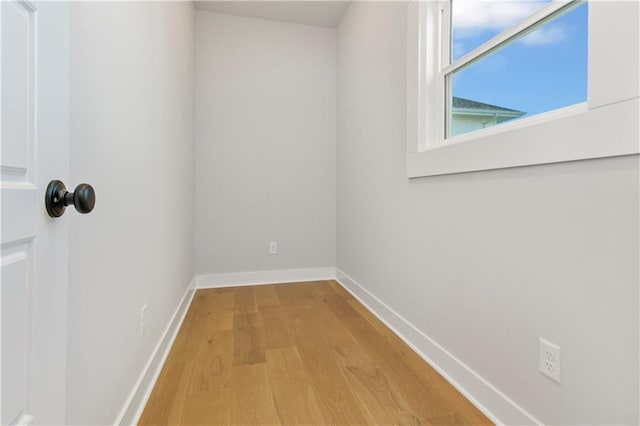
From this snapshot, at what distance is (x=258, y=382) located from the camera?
148 cm

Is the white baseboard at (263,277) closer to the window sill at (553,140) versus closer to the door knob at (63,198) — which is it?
the window sill at (553,140)

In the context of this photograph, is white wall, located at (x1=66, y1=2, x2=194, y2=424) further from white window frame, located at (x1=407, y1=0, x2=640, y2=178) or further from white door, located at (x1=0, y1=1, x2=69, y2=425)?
white window frame, located at (x1=407, y1=0, x2=640, y2=178)

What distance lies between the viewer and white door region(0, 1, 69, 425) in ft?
1.54

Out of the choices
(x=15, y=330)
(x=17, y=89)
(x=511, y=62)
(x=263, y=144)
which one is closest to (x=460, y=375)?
(x=511, y=62)

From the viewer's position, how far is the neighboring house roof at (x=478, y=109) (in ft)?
4.32

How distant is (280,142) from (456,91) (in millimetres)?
1865

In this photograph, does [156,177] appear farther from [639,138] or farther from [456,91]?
[639,138]

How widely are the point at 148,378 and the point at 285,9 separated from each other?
10.2 feet

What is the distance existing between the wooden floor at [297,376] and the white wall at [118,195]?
246mm

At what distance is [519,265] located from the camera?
3.78 ft

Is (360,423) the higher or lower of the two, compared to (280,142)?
lower

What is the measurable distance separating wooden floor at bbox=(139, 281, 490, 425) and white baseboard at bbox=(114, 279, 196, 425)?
Result: 3 centimetres

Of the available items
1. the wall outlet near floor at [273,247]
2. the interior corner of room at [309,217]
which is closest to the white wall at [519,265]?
the interior corner of room at [309,217]

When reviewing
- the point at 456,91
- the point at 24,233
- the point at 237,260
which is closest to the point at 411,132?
the point at 456,91
